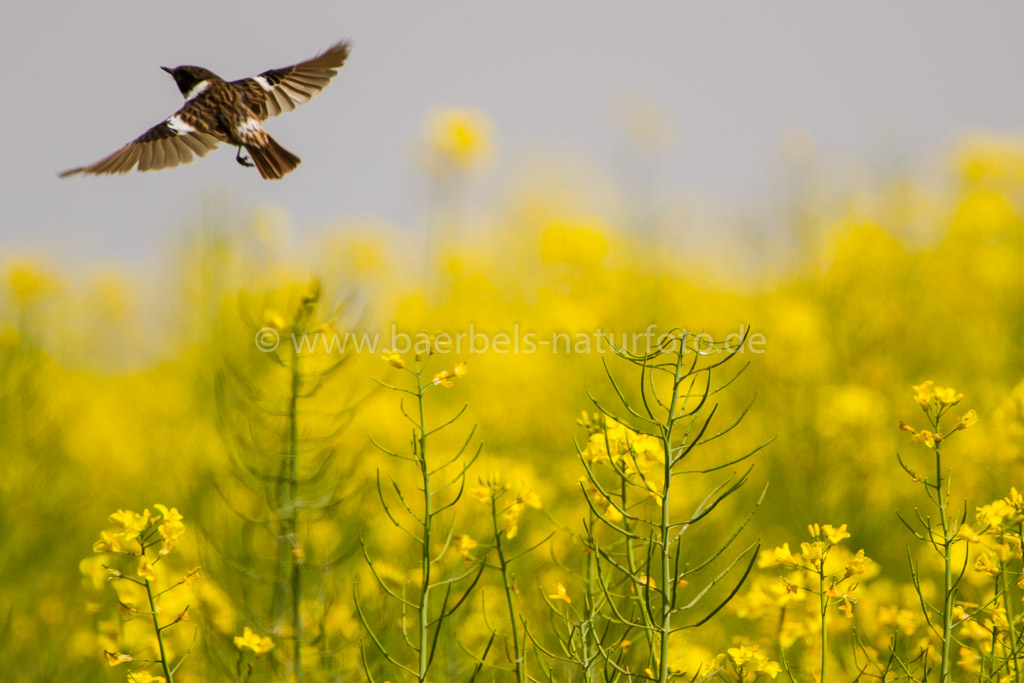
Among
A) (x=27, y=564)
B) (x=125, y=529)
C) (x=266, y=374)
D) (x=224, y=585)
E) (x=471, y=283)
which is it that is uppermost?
(x=471, y=283)

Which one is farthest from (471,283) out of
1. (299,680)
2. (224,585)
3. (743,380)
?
(299,680)

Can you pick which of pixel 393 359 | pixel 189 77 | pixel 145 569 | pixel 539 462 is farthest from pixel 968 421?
pixel 539 462

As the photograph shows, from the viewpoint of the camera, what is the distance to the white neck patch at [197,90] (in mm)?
2619

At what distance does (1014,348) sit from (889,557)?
4.47 ft

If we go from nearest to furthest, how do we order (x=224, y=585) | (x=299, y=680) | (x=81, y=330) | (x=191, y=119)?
(x=299, y=680)
(x=191, y=119)
(x=224, y=585)
(x=81, y=330)

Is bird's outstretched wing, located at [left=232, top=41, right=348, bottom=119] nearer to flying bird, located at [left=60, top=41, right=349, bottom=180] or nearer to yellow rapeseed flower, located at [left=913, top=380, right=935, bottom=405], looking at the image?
flying bird, located at [left=60, top=41, right=349, bottom=180]

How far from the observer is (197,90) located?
8.62ft

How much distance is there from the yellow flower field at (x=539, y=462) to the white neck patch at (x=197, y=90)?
0.65 meters

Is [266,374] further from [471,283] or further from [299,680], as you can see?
[471,283]

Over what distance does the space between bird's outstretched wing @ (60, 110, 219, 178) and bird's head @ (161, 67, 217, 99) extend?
3.9 inches

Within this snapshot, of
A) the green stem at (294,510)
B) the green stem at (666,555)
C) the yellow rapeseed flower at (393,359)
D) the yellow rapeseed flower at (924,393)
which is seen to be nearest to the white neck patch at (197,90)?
the green stem at (294,510)

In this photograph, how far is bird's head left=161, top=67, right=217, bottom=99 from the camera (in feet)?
8.69

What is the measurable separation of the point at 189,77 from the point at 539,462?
3.17 metres

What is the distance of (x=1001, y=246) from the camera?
25.1ft
